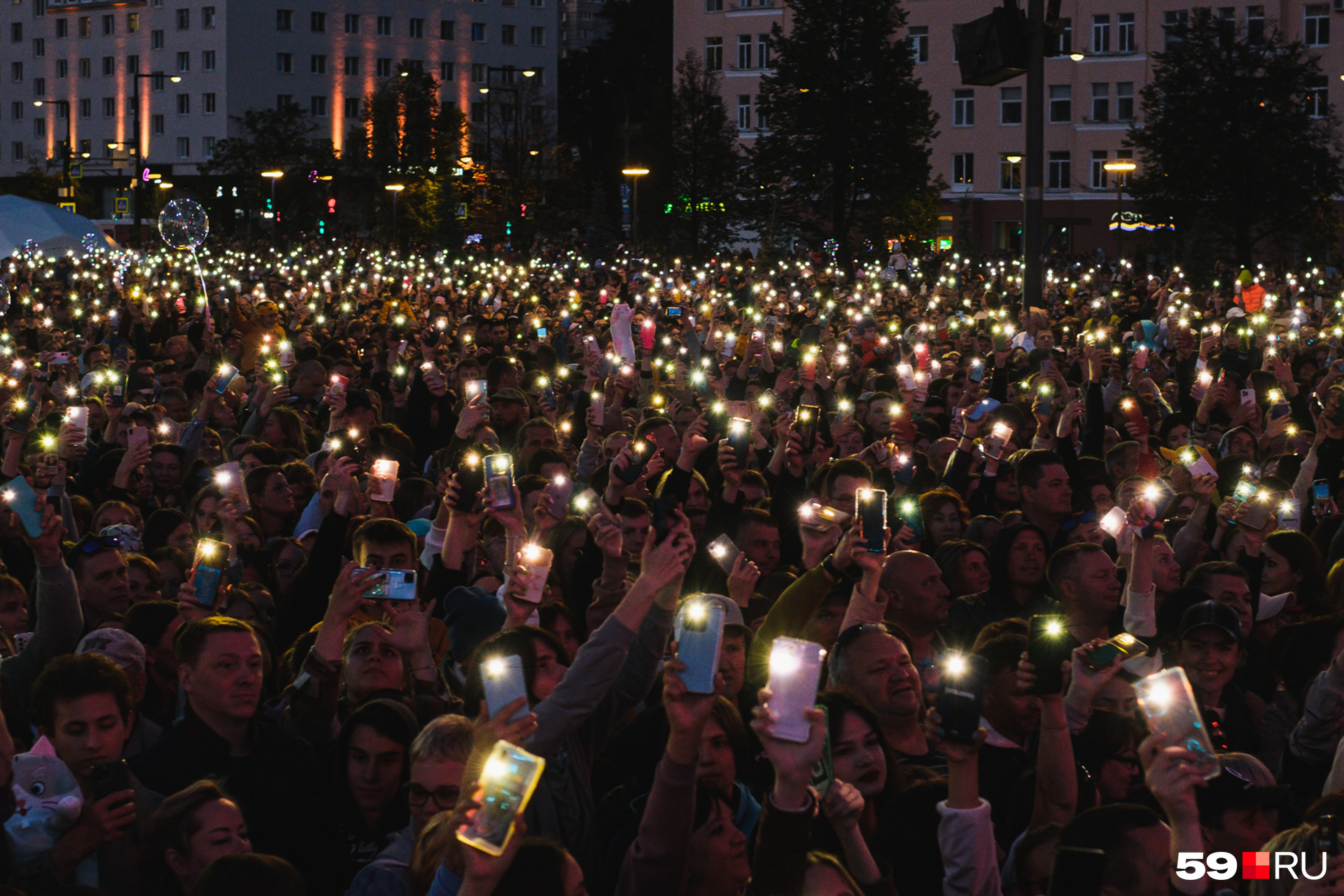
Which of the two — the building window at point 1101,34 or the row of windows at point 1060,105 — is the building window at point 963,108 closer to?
the row of windows at point 1060,105

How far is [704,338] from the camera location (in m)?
21.8

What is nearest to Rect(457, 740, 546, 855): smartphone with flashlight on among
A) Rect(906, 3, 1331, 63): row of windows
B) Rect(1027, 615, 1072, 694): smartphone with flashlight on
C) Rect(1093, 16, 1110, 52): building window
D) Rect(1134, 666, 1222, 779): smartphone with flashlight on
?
Rect(1134, 666, 1222, 779): smartphone with flashlight on

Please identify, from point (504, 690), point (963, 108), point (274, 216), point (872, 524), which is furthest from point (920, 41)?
point (504, 690)

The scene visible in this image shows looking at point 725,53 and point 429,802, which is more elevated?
point 725,53

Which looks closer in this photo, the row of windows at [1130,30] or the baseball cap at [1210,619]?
the baseball cap at [1210,619]

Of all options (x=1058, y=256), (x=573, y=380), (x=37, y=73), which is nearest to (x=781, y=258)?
(x=1058, y=256)

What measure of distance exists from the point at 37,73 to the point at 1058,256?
267 feet

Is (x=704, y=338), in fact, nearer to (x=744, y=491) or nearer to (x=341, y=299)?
(x=341, y=299)

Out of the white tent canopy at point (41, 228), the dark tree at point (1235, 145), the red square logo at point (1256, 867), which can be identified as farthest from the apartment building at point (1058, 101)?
the red square logo at point (1256, 867)

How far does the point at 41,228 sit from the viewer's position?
49562 mm

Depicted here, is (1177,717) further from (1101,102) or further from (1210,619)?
(1101,102)

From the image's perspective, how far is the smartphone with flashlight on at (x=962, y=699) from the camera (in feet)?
13.9

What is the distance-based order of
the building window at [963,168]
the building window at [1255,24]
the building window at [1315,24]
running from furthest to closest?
the building window at [963,168] < the building window at [1315,24] < the building window at [1255,24]

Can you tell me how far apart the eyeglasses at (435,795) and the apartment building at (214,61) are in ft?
310
